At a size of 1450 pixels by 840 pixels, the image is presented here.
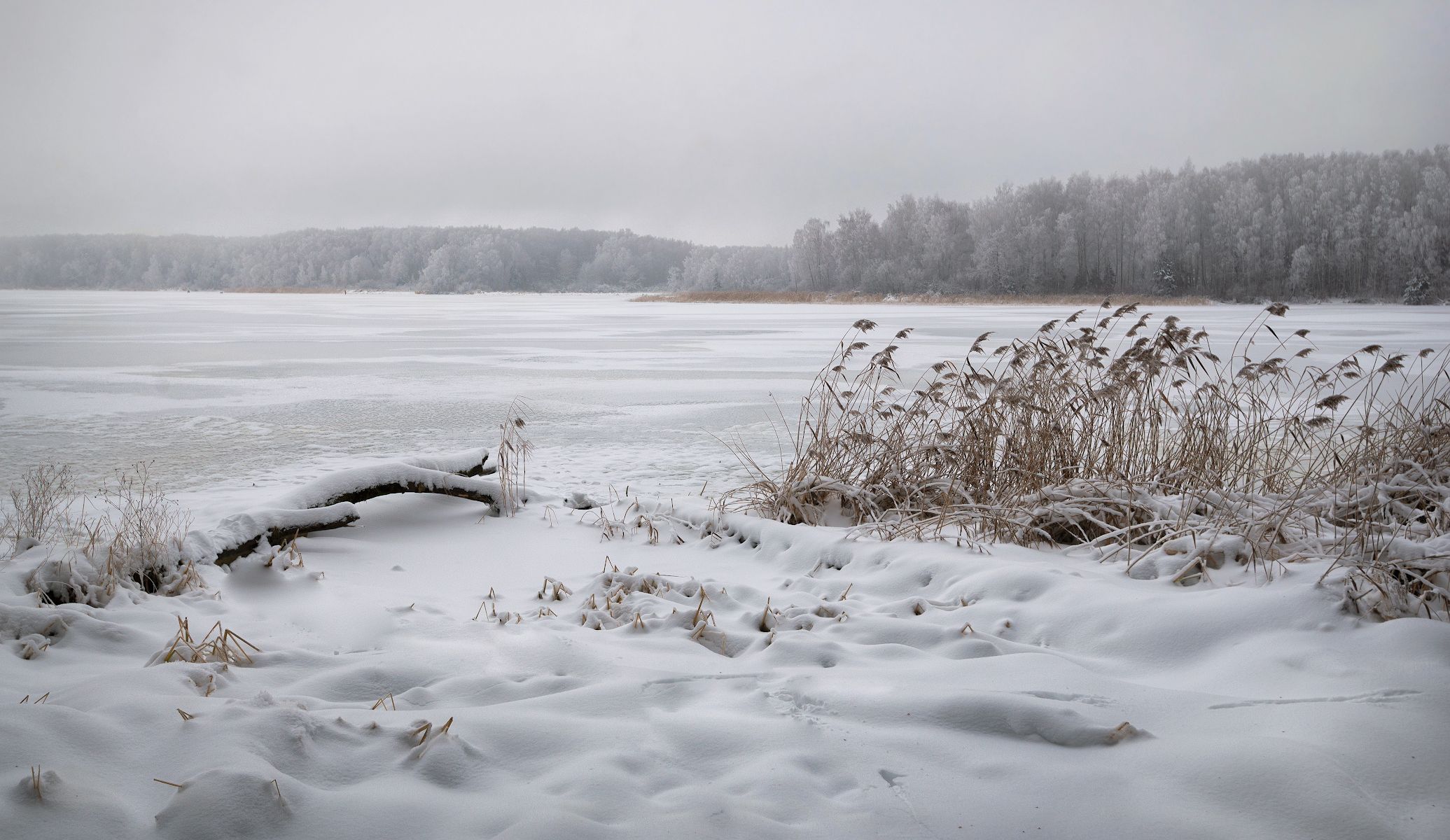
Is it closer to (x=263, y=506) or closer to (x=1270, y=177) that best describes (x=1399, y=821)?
(x=263, y=506)

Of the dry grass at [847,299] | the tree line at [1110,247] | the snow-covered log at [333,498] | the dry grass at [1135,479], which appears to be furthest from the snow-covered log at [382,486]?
the dry grass at [847,299]

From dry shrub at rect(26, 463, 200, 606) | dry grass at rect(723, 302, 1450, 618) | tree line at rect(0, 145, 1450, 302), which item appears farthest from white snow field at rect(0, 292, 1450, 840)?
tree line at rect(0, 145, 1450, 302)

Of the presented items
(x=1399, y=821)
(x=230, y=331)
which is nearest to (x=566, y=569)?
(x=1399, y=821)

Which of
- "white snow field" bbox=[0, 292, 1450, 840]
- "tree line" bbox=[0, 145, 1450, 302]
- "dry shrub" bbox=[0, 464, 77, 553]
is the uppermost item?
"tree line" bbox=[0, 145, 1450, 302]

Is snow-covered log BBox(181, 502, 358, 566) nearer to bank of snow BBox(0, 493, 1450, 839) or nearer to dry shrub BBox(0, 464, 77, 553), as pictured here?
bank of snow BBox(0, 493, 1450, 839)

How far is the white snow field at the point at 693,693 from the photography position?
6.47 ft

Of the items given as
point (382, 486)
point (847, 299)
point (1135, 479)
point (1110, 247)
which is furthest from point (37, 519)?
point (1110, 247)

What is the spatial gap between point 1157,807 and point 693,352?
16474 mm

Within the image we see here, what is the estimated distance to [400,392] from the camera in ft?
38.5

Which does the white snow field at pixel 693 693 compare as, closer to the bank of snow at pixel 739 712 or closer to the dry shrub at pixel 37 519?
the bank of snow at pixel 739 712

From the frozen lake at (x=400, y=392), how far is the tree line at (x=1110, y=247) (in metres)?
29.8

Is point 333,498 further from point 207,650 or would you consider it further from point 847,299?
point 847,299

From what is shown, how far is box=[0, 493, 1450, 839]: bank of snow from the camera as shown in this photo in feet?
6.43

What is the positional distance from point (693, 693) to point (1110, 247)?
81696 millimetres
